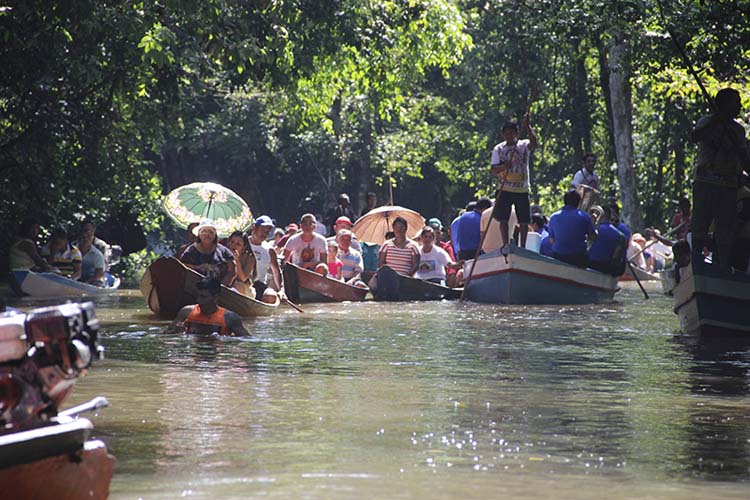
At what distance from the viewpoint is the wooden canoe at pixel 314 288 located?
73.9 feet

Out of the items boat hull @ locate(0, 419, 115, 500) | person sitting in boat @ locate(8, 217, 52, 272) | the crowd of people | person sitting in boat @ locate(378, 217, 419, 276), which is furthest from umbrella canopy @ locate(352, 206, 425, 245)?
boat hull @ locate(0, 419, 115, 500)

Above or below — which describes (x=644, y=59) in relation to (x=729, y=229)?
above

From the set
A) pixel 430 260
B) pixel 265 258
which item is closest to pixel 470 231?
pixel 430 260

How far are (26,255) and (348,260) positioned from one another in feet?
17.5

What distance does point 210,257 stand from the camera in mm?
17516

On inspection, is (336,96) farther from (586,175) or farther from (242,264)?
(242,264)

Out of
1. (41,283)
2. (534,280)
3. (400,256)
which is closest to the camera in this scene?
(534,280)

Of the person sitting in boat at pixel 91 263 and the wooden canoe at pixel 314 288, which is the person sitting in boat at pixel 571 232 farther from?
the person sitting in boat at pixel 91 263

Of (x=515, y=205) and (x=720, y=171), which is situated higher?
(x=720, y=171)

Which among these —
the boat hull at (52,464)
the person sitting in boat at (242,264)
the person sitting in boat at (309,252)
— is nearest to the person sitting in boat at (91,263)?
the person sitting in boat at (309,252)

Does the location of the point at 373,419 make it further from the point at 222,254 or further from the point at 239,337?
the point at 222,254

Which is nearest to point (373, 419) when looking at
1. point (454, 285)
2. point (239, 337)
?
point (239, 337)

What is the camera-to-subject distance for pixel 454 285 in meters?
25.4

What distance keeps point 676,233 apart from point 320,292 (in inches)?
283
